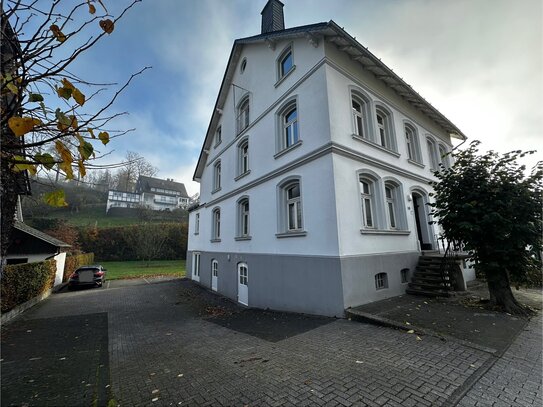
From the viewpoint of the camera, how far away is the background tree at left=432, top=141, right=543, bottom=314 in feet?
22.6

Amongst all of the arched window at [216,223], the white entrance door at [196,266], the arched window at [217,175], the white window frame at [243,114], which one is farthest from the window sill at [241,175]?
the white entrance door at [196,266]

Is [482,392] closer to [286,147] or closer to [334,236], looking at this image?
[334,236]

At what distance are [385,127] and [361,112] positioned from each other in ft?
5.75

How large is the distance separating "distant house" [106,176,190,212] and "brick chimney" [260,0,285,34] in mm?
49953

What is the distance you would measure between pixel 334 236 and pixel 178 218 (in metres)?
45.2

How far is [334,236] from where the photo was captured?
7.37 m

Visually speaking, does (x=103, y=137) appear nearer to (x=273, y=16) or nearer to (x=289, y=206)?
(x=289, y=206)

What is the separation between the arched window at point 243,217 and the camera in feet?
41.6

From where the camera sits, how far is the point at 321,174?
8.07 metres

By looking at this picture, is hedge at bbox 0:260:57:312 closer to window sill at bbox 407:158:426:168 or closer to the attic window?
the attic window

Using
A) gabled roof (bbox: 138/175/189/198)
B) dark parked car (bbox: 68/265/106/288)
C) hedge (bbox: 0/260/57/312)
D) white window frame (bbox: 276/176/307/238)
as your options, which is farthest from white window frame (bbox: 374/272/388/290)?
gabled roof (bbox: 138/175/189/198)

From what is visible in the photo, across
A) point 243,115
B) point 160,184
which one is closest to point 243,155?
point 243,115

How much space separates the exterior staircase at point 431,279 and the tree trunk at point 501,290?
1316mm

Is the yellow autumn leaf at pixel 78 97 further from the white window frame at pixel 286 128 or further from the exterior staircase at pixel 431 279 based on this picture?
the exterior staircase at pixel 431 279
